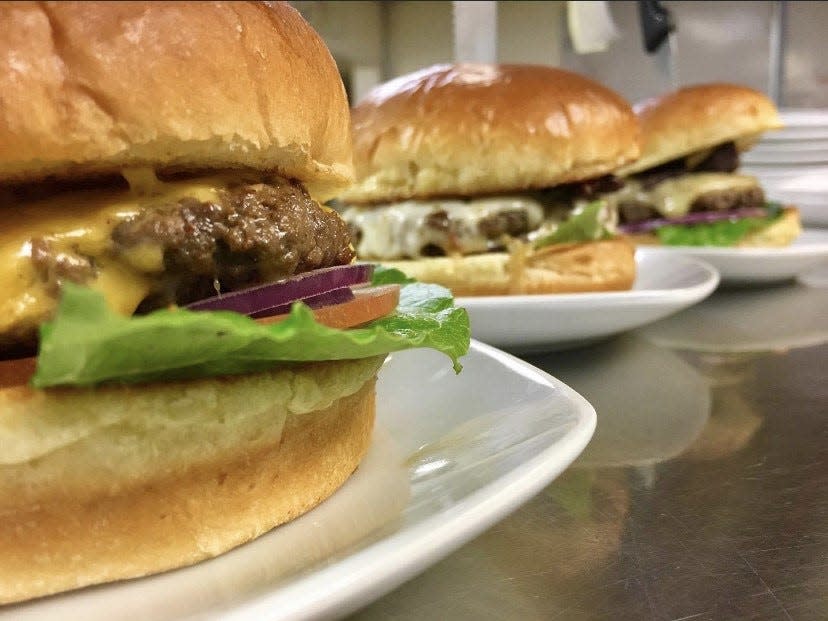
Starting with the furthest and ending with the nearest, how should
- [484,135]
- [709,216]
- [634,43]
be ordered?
[634,43] → [709,216] → [484,135]

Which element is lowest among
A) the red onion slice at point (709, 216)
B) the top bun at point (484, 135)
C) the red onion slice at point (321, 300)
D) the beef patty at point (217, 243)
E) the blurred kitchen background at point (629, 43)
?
the red onion slice at point (709, 216)

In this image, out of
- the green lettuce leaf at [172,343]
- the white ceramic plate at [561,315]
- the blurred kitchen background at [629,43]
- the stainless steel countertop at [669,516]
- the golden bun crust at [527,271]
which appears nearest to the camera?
the green lettuce leaf at [172,343]

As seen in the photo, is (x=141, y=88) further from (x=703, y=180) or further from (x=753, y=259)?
(x=703, y=180)

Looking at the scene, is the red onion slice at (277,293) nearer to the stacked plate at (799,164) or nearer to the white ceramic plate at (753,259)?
the white ceramic plate at (753,259)

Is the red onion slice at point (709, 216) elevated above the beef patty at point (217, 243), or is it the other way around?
the beef patty at point (217, 243)

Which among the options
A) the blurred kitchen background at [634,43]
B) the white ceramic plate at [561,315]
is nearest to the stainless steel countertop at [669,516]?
the white ceramic plate at [561,315]

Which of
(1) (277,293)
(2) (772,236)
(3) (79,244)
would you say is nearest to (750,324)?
(2) (772,236)
